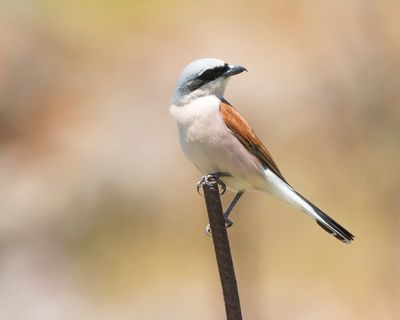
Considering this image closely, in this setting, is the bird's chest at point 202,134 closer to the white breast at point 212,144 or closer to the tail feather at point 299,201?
the white breast at point 212,144

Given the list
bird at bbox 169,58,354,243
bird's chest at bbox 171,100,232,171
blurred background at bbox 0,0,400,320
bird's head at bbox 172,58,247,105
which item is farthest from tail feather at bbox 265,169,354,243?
blurred background at bbox 0,0,400,320

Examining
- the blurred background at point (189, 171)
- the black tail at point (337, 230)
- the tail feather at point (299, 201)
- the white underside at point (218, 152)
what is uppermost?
the blurred background at point (189, 171)

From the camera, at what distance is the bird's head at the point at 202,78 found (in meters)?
4.50

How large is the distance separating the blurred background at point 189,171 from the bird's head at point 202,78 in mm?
1982

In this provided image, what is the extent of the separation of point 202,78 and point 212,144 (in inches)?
15.7

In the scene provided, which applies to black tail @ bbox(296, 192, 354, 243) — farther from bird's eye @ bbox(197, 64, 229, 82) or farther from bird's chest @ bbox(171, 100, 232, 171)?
bird's eye @ bbox(197, 64, 229, 82)

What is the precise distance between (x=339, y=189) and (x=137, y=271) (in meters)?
1.87

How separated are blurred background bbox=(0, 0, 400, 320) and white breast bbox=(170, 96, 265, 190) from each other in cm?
180

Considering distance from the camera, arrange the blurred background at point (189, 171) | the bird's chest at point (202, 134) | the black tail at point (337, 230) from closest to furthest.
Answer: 1. the black tail at point (337, 230)
2. the bird's chest at point (202, 134)
3. the blurred background at point (189, 171)

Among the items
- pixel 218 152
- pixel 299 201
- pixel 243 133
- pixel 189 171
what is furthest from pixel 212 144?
pixel 189 171

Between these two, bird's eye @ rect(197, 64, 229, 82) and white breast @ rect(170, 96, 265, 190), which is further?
bird's eye @ rect(197, 64, 229, 82)

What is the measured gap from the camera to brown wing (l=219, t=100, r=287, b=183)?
4461 millimetres

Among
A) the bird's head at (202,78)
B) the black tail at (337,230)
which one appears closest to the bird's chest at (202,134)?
the bird's head at (202,78)

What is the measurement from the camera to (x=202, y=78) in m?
4.52
